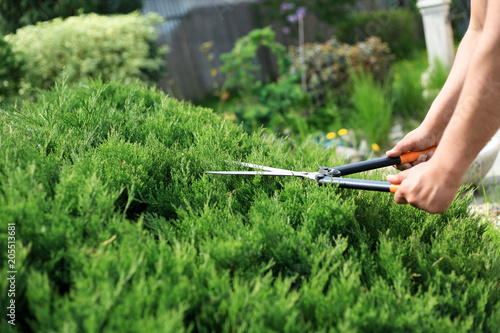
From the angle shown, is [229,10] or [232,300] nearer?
[232,300]

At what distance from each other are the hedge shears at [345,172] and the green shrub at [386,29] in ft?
30.9

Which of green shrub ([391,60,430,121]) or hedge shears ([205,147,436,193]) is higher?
hedge shears ([205,147,436,193])

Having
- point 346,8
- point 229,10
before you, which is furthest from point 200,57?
point 346,8

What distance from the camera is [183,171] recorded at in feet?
5.25

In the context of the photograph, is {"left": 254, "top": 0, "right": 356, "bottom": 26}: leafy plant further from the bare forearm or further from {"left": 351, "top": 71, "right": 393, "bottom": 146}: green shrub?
the bare forearm

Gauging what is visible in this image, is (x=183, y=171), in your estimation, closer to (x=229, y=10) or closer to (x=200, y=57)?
(x=200, y=57)

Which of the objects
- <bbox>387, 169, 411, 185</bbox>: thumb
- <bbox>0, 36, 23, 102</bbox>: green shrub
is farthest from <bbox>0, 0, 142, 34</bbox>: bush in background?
<bbox>387, 169, 411, 185</bbox>: thumb

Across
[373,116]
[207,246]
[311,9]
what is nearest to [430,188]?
[207,246]

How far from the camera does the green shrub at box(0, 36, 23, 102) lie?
3.85 m

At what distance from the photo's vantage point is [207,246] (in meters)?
1.26

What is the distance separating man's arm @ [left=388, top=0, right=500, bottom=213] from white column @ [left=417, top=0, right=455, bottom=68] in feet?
14.4

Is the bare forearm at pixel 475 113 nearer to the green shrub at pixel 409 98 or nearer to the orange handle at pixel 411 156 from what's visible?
the orange handle at pixel 411 156

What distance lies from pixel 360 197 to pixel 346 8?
11.1 metres

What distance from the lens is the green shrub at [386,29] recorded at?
35.2ft
